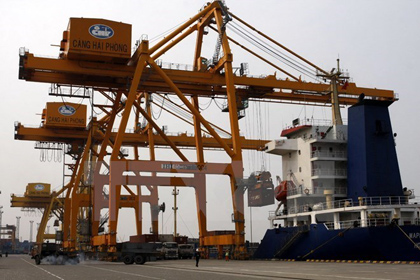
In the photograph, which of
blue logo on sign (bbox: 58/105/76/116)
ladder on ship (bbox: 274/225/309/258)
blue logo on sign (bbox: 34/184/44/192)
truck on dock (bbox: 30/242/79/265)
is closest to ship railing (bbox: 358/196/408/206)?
ladder on ship (bbox: 274/225/309/258)

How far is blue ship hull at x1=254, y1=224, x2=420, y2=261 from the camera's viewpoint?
26.7 meters

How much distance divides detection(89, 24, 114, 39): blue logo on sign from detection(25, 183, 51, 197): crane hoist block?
57337mm

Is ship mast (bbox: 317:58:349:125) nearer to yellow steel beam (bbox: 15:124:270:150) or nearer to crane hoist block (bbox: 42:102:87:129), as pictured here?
yellow steel beam (bbox: 15:124:270:150)

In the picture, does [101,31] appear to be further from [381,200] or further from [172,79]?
[381,200]

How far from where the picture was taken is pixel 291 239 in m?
32.9

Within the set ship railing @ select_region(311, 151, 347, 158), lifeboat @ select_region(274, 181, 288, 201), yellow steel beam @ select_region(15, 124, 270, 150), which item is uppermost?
yellow steel beam @ select_region(15, 124, 270, 150)

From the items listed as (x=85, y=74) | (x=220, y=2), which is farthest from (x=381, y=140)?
(x=85, y=74)

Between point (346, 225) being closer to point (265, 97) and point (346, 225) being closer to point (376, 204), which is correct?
point (376, 204)

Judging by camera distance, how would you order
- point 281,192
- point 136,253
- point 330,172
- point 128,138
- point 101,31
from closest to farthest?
point 136,253 → point 330,172 → point 101,31 → point 281,192 → point 128,138

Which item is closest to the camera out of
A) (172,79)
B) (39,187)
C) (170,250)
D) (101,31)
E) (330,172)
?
(330,172)

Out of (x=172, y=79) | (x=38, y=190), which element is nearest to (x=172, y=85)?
(x=172, y=79)

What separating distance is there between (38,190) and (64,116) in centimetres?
3952

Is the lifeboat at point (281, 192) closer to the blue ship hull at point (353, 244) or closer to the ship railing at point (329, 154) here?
the ship railing at point (329, 154)

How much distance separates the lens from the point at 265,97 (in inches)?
1657
